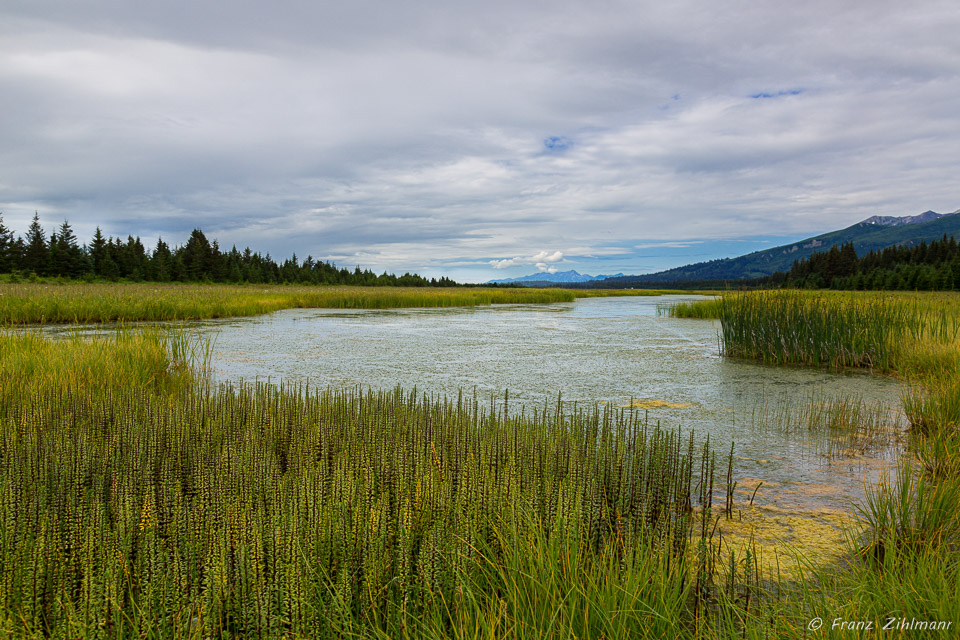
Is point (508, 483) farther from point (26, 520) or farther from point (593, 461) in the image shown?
point (26, 520)

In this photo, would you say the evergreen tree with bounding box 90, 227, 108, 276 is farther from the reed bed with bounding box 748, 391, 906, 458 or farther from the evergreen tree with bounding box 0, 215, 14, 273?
the reed bed with bounding box 748, 391, 906, 458

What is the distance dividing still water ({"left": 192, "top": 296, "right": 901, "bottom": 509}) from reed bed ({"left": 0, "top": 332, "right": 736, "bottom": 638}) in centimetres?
108

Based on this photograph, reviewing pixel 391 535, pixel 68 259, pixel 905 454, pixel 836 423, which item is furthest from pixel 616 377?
pixel 68 259

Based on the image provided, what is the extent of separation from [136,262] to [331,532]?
202 ft

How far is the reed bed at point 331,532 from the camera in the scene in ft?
6.55

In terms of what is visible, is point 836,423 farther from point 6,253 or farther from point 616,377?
point 6,253

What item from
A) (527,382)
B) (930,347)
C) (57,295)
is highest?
(57,295)

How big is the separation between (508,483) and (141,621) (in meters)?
1.76

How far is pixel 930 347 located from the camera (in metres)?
8.21

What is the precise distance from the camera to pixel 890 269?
186 feet

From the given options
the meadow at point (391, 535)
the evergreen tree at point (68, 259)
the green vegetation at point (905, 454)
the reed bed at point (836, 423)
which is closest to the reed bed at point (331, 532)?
the meadow at point (391, 535)

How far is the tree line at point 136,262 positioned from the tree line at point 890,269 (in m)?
54.2

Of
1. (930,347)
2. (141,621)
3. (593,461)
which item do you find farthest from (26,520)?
(930,347)

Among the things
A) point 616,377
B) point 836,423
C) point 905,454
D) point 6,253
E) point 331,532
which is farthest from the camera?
point 6,253
